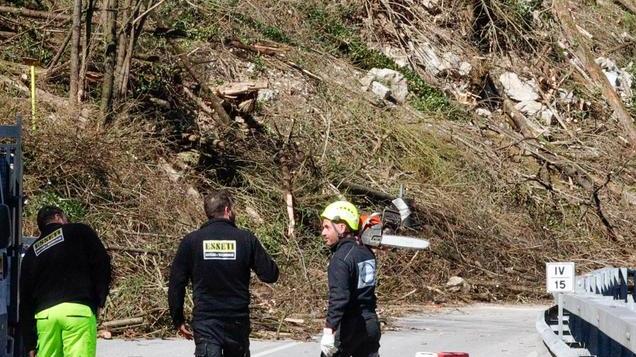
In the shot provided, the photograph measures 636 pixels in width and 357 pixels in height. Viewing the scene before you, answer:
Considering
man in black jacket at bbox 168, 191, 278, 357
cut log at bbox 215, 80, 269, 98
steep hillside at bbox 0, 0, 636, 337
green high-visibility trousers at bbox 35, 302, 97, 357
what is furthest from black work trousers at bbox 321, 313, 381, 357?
cut log at bbox 215, 80, 269, 98

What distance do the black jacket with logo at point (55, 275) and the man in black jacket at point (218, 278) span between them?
2.98 feet

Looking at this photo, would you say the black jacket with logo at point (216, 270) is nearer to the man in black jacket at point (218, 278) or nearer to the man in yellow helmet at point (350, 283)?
the man in black jacket at point (218, 278)

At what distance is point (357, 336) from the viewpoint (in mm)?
7031

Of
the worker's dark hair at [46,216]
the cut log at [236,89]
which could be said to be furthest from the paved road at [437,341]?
the cut log at [236,89]

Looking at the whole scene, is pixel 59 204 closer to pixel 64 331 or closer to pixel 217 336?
pixel 64 331

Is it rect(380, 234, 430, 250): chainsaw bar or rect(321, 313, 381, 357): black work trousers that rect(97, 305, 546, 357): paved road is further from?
rect(321, 313, 381, 357): black work trousers

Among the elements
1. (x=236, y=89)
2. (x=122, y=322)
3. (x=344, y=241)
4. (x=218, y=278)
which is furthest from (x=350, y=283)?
(x=236, y=89)

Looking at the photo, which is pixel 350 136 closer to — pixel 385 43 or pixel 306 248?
pixel 306 248

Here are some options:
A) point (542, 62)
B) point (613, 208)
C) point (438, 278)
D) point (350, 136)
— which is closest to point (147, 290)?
point (438, 278)

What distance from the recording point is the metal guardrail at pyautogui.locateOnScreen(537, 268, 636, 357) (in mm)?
5914

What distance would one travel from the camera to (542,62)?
31719 millimetres

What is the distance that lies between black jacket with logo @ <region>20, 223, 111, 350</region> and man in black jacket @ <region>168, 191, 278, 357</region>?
908mm

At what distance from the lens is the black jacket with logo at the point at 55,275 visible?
7516 mm

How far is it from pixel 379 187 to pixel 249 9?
25.7ft
